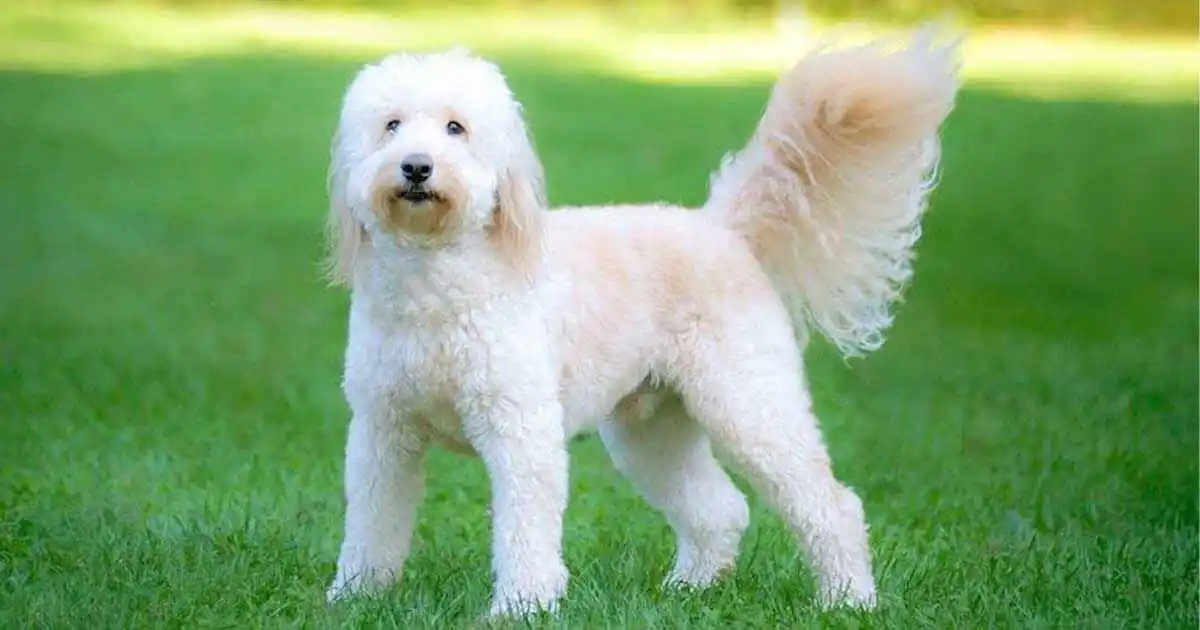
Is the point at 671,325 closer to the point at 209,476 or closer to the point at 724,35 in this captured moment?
the point at 209,476

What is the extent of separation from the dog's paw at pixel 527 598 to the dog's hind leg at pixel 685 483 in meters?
0.78

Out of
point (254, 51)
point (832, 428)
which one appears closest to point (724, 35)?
point (254, 51)

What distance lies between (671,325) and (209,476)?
2.57 metres

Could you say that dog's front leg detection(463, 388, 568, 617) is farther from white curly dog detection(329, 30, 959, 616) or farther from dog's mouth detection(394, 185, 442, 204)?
dog's mouth detection(394, 185, 442, 204)

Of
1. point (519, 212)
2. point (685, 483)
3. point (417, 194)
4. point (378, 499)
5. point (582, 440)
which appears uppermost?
point (417, 194)

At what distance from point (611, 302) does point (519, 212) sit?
0.46m

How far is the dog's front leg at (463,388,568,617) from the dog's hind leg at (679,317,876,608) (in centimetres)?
58

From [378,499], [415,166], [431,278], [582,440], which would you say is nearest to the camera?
[415,166]

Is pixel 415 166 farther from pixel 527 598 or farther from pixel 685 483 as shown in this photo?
pixel 685 483

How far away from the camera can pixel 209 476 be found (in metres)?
7.29

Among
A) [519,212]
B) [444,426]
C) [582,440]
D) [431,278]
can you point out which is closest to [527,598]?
[444,426]

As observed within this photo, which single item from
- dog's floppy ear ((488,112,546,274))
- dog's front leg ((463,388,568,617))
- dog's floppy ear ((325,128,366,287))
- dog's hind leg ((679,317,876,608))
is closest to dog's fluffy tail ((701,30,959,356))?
dog's hind leg ((679,317,876,608))

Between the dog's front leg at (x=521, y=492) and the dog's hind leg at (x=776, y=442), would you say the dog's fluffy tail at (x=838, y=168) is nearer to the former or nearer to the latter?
the dog's hind leg at (x=776, y=442)

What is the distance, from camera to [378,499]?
5.17 meters
